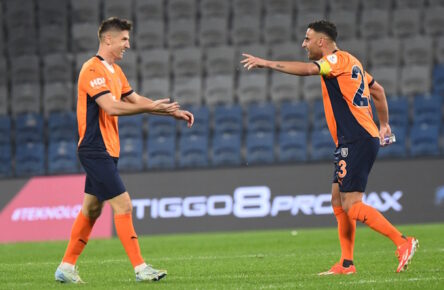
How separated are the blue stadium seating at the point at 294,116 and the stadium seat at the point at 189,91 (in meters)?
2.14

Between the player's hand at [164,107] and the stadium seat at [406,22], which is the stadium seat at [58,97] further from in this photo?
the player's hand at [164,107]

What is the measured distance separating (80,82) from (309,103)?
11.6 meters

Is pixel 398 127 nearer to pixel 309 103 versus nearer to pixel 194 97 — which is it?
pixel 309 103

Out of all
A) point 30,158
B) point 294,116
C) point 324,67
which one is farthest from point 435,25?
point 324,67

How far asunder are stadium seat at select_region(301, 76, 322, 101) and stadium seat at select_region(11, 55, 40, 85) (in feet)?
21.0

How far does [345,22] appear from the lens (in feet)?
68.1

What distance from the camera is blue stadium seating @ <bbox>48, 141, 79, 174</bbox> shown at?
1914 centimetres

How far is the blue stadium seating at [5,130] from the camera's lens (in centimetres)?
1986

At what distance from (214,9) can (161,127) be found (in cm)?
402

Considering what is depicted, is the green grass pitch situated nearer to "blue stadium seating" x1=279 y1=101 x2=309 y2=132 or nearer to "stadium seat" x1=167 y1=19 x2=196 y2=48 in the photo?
"blue stadium seating" x1=279 y1=101 x2=309 y2=132

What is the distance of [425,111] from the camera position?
1820 centimetres

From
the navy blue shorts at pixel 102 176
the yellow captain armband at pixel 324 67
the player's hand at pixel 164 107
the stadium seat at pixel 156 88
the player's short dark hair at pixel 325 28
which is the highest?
the player's short dark hair at pixel 325 28

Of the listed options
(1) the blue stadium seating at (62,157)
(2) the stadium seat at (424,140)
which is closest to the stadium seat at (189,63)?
(1) the blue stadium seating at (62,157)

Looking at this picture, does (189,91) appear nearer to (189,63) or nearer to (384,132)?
(189,63)
